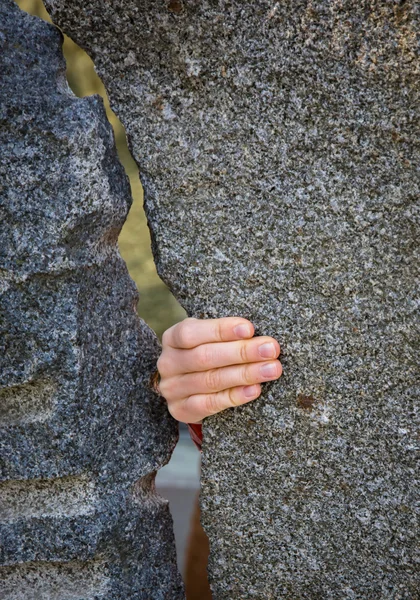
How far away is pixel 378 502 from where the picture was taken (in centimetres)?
86

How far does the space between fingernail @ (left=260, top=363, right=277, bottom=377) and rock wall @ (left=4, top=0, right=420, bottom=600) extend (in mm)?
21

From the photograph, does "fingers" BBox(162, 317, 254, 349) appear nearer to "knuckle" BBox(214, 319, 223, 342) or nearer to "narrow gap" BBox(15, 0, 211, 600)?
"knuckle" BBox(214, 319, 223, 342)

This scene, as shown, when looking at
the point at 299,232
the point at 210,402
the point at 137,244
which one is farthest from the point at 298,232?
the point at 137,244

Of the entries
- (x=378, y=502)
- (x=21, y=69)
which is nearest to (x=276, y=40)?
(x=21, y=69)

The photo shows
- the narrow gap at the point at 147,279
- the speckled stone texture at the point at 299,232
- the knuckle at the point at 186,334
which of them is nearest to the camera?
the speckled stone texture at the point at 299,232

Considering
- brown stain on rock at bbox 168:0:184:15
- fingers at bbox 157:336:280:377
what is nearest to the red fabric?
fingers at bbox 157:336:280:377

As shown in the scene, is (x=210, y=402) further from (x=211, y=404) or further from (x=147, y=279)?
(x=147, y=279)

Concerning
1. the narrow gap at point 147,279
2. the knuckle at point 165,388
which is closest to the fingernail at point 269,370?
the knuckle at point 165,388

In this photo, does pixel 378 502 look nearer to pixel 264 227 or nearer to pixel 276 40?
pixel 264 227

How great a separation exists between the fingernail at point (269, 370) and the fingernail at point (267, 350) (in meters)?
0.01

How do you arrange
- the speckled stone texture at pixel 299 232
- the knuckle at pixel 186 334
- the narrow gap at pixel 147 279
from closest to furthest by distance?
the speckled stone texture at pixel 299 232 < the knuckle at pixel 186 334 < the narrow gap at pixel 147 279

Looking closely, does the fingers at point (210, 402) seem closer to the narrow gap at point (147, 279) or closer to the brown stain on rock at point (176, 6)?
the brown stain on rock at point (176, 6)

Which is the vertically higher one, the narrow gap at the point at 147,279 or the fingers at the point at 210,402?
the narrow gap at the point at 147,279

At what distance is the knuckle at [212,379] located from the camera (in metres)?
0.86
